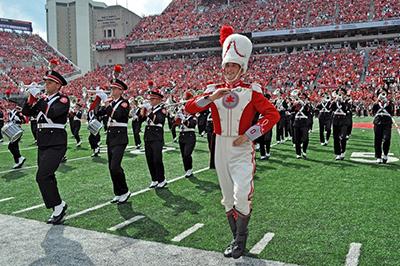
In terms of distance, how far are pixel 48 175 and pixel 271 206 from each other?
3.27 m

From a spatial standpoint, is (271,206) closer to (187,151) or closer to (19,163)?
(187,151)

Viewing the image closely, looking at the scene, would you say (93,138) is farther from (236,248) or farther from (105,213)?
(236,248)

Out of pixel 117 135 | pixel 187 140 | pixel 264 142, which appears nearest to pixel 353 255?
pixel 117 135

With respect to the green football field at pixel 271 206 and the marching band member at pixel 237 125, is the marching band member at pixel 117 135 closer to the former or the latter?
the green football field at pixel 271 206

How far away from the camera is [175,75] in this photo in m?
47.9

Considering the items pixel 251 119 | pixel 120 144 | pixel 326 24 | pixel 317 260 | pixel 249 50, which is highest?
pixel 326 24

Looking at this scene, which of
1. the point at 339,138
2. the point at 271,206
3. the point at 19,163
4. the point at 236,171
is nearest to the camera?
the point at 236,171

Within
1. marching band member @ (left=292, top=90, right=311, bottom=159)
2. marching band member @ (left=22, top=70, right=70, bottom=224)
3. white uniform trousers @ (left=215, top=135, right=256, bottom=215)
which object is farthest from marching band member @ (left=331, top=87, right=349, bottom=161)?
marching band member @ (left=22, top=70, right=70, bottom=224)

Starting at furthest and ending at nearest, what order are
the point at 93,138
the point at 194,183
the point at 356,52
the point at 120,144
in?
1. the point at 356,52
2. the point at 93,138
3. the point at 194,183
4. the point at 120,144

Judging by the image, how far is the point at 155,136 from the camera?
7605mm

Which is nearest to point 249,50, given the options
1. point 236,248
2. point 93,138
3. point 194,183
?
point 236,248

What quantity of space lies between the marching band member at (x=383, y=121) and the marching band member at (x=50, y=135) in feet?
25.0

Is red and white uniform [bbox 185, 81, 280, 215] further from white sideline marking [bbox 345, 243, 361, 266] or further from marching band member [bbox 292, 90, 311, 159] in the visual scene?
marching band member [bbox 292, 90, 311, 159]

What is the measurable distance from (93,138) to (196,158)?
337cm
